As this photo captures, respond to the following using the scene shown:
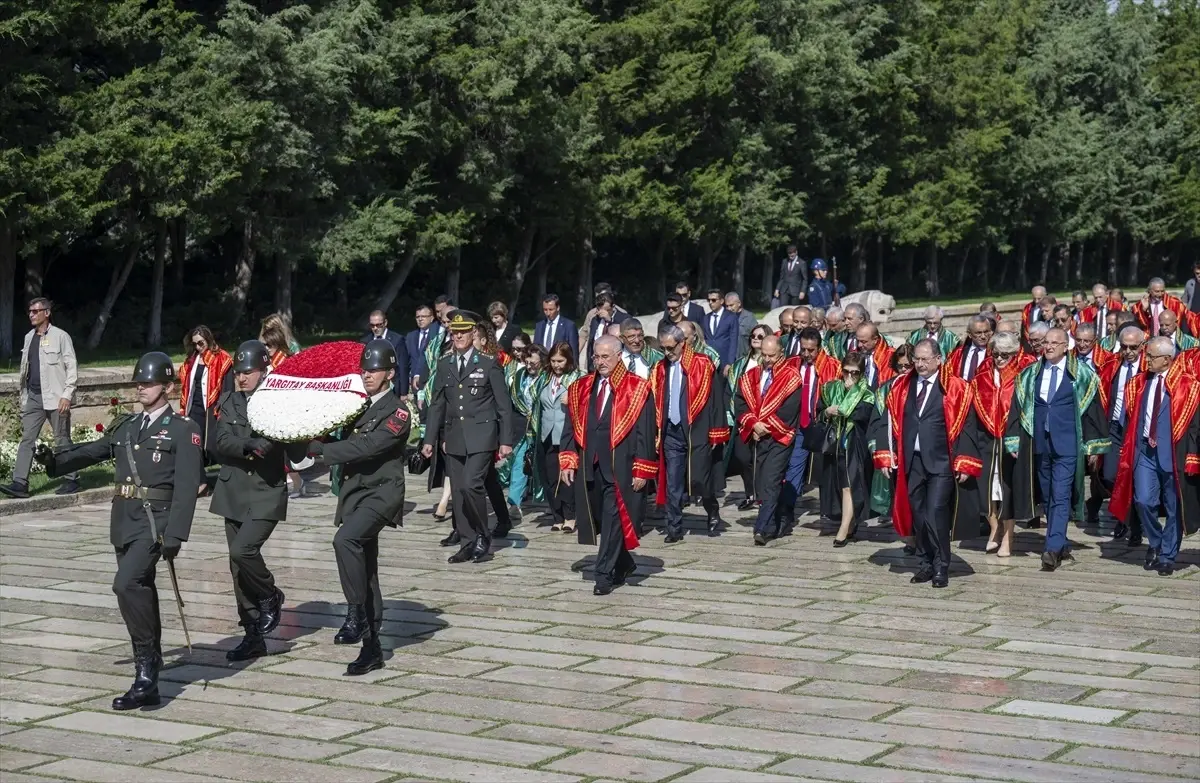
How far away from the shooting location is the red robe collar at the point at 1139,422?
42.5 ft

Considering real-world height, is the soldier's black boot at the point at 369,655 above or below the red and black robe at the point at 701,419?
below

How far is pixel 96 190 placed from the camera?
81.4 ft

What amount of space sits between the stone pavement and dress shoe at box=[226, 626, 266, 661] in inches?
5.7

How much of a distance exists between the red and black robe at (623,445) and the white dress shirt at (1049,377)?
10.5 feet

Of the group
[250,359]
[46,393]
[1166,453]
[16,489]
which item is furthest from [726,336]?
[250,359]

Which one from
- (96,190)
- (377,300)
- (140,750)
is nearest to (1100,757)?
(140,750)

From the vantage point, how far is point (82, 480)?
17.8m

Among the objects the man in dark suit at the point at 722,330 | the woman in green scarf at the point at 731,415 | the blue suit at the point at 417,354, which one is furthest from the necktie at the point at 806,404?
the blue suit at the point at 417,354

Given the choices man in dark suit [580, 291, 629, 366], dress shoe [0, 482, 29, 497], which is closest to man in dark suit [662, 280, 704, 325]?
man in dark suit [580, 291, 629, 366]

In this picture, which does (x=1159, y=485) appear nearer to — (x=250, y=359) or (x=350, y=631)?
(x=350, y=631)

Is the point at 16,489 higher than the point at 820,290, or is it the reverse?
the point at 820,290

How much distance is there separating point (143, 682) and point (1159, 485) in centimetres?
785

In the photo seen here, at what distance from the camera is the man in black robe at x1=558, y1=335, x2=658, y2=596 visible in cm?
1217

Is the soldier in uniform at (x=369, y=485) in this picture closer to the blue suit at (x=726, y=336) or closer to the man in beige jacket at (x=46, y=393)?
the man in beige jacket at (x=46, y=393)
